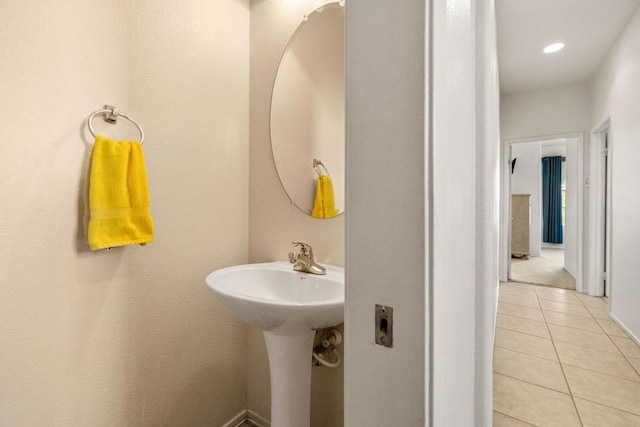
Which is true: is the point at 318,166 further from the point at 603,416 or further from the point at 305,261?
the point at 603,416

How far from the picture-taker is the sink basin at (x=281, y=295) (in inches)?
35.8

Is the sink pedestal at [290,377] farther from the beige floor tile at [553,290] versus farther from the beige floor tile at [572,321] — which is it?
the beige floor tile at [553,290]

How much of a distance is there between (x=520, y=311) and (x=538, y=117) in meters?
2.55

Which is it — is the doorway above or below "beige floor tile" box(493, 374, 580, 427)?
above

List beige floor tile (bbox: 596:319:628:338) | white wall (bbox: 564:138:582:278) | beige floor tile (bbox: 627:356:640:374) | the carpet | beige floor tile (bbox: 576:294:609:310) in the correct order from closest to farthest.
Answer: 1. beige floor tile (bbox: 627:356:640:374)
2. beige floor tile (bbox: 596:319:628:338)
3. beige floor tile (bbox: 576:294:609:310)
4. the carpet
5. white wall (bbox: 564:138:582:278)

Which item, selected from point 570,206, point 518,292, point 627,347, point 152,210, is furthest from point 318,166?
point 570,206

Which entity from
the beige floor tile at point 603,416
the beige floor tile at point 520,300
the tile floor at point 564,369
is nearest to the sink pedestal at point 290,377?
the tile floor at point 564,369

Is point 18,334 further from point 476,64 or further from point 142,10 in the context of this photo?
point 476,64

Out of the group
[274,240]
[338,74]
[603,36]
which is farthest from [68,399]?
[603,36]

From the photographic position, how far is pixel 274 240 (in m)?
1.57

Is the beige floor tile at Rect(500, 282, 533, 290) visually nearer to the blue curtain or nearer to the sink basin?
the sink basin

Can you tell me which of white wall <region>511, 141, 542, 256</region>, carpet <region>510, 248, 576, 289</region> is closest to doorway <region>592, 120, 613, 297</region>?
carpet <region>510, 248, 576, 289</region>

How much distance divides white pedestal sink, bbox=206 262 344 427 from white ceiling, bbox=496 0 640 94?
257cm

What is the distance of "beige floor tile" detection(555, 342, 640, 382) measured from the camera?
2.00 meters
